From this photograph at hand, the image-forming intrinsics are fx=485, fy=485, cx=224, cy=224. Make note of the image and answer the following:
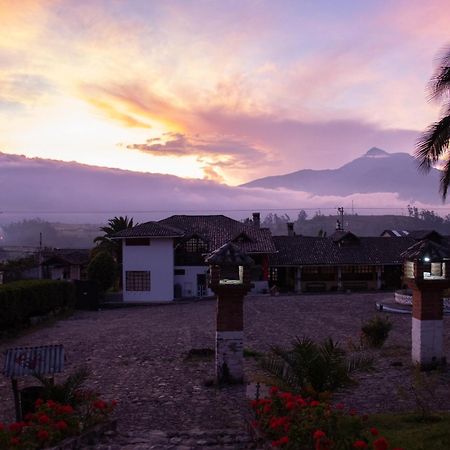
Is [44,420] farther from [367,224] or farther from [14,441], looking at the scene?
[367,224]

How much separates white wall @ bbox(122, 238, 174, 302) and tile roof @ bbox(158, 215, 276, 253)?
3.17 metres

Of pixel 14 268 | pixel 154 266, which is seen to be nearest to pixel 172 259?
pixel 154 266

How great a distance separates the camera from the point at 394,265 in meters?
40.1

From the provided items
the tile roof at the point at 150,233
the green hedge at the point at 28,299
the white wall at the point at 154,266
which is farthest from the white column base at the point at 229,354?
the white wall at the point at 154,266

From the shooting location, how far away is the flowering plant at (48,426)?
5637 millimetres

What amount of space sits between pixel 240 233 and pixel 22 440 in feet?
105

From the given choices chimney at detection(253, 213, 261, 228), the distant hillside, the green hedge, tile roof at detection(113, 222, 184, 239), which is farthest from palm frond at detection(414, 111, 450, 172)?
the distant hillside

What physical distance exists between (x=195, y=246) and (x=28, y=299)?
15.7 metres

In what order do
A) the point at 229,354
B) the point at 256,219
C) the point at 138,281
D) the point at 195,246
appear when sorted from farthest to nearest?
the point at 256,219 < the point at 195,246 < the point at 138,281 < the point at 229,354

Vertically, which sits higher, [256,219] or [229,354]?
[256,219]

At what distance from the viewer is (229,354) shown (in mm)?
10734

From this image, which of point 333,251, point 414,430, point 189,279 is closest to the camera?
point 414,430

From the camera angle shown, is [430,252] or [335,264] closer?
[430,252]

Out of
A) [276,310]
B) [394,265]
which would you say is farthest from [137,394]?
[394,265]
